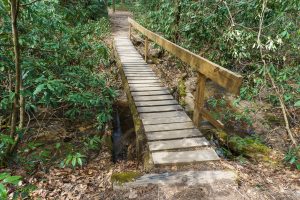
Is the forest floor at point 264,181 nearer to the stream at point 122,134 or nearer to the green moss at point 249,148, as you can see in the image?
the green moss at point 249,148

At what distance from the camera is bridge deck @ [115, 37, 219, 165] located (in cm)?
378

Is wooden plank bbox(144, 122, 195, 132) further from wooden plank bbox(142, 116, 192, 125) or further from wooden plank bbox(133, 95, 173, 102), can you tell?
wooden plank bbox(133, 95, 173, 102)

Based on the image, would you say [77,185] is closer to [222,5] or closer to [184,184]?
[184,184]

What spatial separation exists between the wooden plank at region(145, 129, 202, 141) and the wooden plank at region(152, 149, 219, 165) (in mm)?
461

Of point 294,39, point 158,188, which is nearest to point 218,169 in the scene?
point 158,188

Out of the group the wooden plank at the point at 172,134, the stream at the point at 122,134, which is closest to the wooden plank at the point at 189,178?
the wooden plank at the point at 172,134

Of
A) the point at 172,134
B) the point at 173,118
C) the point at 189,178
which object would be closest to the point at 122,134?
the point at 173,118

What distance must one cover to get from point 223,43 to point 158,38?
1.87m

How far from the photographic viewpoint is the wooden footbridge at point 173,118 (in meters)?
3.65

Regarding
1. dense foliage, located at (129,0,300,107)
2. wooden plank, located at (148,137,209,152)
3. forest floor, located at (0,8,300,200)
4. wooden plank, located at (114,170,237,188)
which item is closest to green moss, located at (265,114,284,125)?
dense foliage, located at (129,0,300,107)

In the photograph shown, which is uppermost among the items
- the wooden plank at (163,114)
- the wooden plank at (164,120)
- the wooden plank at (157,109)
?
the wooden plank at (157,109)

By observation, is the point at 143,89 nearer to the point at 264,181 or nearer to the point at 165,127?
the point at 165,127

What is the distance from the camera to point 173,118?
5.01m

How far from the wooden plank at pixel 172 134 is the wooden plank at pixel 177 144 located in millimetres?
122
